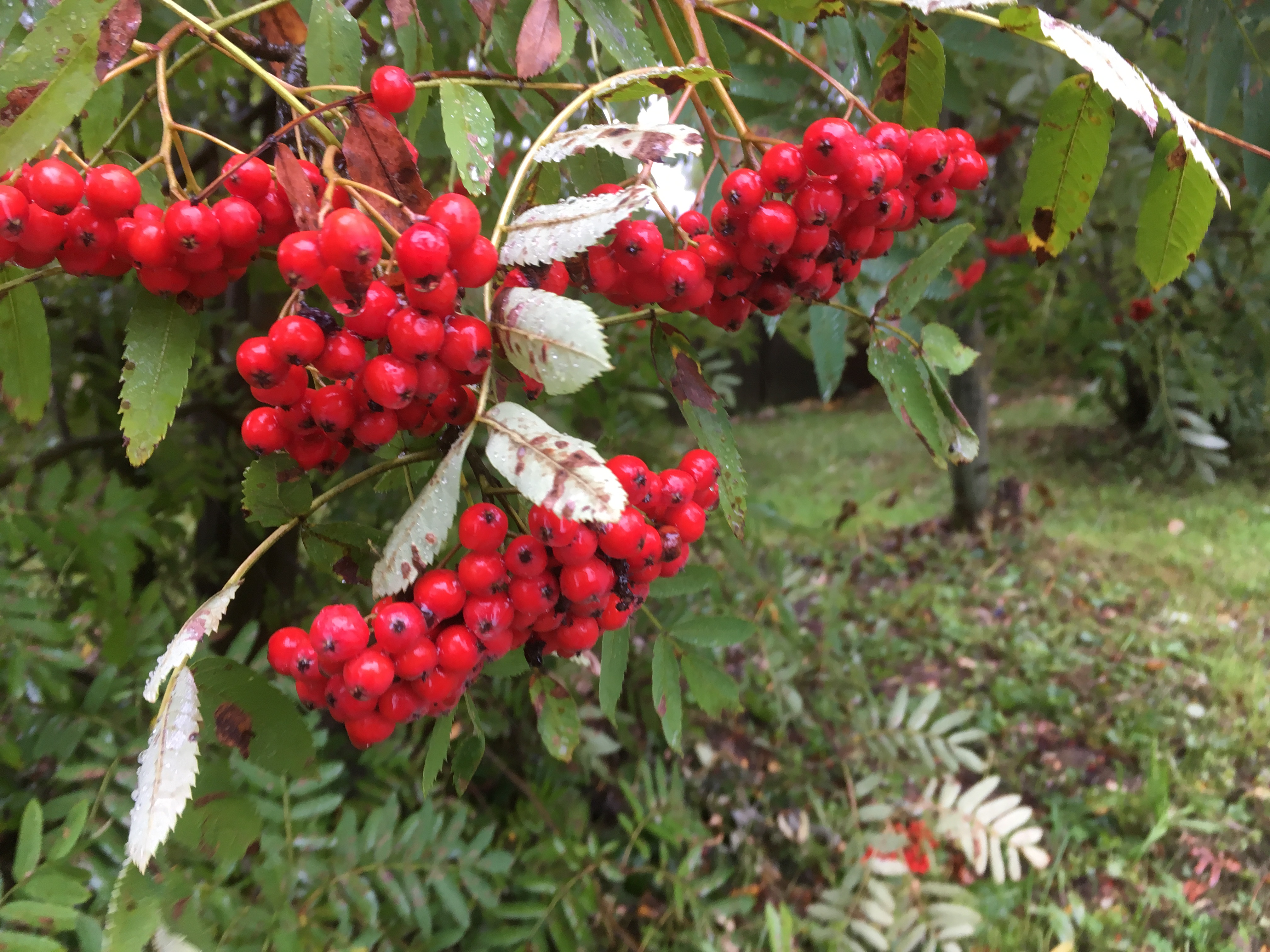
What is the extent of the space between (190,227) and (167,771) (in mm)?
312

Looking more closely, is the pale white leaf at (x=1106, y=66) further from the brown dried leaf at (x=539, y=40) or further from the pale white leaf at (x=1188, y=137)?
the brown dried leaf at (x=539, y=40)

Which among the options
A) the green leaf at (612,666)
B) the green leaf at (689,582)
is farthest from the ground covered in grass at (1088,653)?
the green leaf at (612,666)

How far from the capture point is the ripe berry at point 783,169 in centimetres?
51

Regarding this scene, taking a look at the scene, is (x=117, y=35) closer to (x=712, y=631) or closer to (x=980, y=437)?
(x=712, y=631)

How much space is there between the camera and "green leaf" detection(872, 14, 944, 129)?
0.64m

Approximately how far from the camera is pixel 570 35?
23.4 inches

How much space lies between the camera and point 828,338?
86cm

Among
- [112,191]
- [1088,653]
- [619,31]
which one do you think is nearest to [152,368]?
[112,191]

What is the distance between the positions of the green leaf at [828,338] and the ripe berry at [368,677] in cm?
58

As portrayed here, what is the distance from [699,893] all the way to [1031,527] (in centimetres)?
225

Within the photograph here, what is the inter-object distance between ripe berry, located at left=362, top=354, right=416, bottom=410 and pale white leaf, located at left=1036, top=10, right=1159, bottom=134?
1.50 feet

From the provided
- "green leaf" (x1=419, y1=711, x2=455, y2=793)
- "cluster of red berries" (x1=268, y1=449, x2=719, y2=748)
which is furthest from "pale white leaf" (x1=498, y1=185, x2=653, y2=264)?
"green leaf" (x1=419, y1=711, x2=455, y2=793)

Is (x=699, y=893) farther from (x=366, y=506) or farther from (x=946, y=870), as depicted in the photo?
(x=366, y=506)

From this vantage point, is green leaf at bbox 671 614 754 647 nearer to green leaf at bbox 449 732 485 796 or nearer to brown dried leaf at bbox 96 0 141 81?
green leaf at bbox 449 732 485 796
